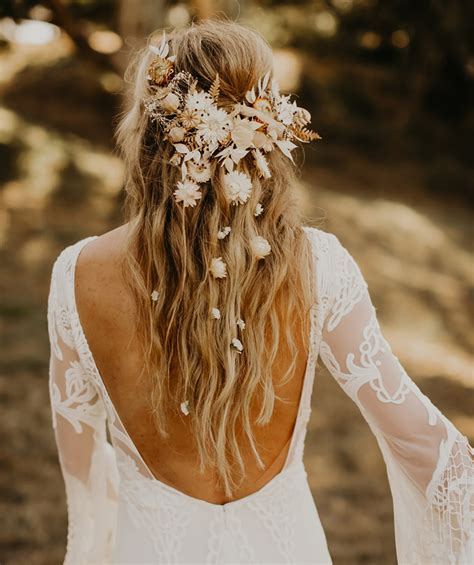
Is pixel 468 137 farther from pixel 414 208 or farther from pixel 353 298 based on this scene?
pixel 353 298

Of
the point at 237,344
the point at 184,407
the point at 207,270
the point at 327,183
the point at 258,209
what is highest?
the point at 258,209

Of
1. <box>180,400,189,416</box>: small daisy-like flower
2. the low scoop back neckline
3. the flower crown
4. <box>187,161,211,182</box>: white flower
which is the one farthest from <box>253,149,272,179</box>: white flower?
<box>180,400,189,416</box>: small daisy-like flower

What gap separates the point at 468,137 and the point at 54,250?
7.05 meters

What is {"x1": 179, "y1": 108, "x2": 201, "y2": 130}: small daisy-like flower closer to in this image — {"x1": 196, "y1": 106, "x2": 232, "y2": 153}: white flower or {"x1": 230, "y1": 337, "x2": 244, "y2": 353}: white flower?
{"x1": 196, "y1": 106, "x2": 232, "y2": 153}: white flower

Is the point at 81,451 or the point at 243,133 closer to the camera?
the point at 243,133

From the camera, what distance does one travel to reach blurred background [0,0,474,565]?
13.7 feet

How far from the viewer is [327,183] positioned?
930 cm

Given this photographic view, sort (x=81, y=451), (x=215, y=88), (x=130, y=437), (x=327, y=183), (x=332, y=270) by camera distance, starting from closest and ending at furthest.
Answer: (x=215, y=88) < (x=332, y=270) < (x=130, y=437) < (x=81, y=451) < (x=327, y=183)

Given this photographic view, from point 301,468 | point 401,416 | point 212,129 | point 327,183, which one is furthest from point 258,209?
point 327,183

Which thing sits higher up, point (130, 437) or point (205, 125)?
point (205, 125)

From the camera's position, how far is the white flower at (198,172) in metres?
1.41

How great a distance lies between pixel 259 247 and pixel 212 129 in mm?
253

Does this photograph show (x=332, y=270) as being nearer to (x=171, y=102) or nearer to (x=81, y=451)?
(x=171, y=102)

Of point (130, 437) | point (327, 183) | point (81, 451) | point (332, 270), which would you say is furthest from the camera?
point (327, 183)
